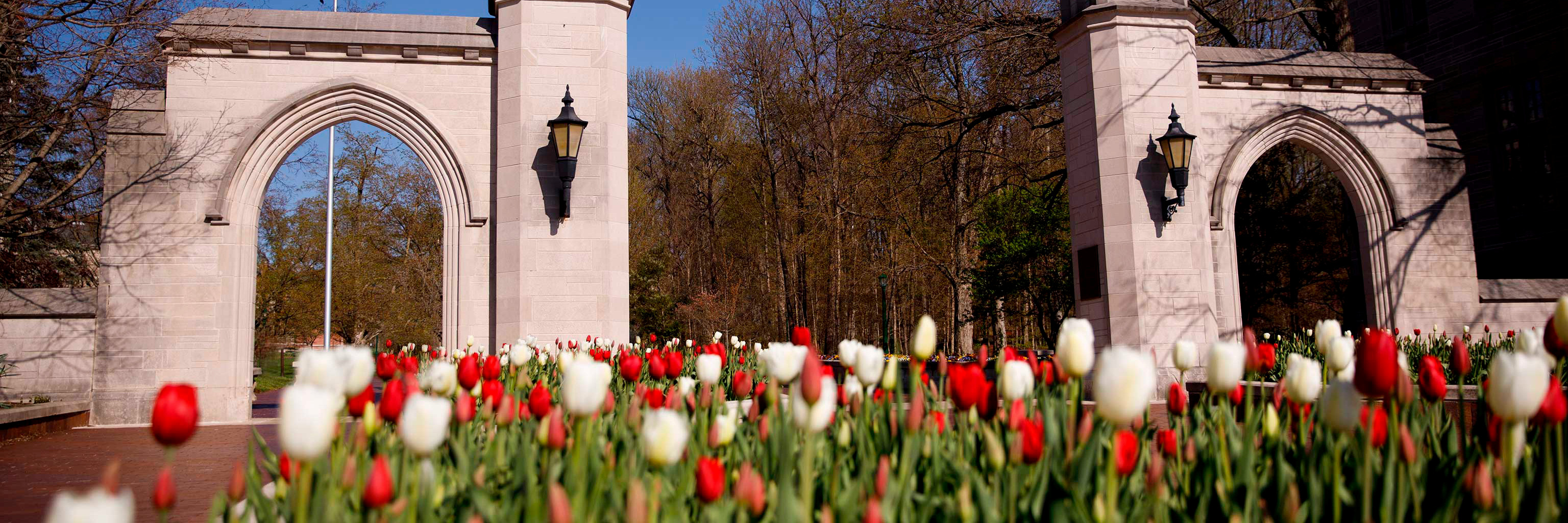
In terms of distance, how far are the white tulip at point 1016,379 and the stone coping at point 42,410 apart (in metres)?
8.67

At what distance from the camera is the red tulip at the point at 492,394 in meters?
2.48

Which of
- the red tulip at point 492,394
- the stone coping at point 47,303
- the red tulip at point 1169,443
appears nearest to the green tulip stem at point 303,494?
the red tulip at point 492,394

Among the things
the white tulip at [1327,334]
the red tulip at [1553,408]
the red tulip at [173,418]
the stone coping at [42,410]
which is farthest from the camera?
the stone coping at [42,410]

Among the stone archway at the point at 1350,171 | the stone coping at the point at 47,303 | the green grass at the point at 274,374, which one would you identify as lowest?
the green grass at the point at 274,374

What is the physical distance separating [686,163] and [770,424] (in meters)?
25.2

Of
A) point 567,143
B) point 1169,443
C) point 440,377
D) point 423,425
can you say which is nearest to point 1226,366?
point 1169,443

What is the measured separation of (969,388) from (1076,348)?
244mm

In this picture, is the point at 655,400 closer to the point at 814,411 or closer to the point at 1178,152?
the point at 814,411

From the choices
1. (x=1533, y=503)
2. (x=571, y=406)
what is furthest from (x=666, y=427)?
(x=1533, y=503)

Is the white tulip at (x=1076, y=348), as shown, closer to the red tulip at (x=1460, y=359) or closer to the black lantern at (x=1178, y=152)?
the red tulip at (x=1460, y=359)

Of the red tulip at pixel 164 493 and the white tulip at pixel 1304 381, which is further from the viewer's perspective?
the white tulip at pixel 1304 381

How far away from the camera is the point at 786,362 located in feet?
6.99

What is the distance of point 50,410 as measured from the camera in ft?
26.9

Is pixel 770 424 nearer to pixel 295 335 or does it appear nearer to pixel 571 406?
pixel 571 406
